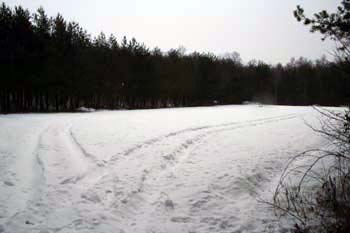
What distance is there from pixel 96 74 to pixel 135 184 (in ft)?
87.6

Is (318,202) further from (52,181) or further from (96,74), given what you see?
(96,74)

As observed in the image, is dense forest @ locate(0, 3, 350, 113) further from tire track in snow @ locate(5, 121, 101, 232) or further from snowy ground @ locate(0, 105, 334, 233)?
tire track in snow @ locate(5, 121, 101, 232)

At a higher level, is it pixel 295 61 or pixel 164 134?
pixel 295 61

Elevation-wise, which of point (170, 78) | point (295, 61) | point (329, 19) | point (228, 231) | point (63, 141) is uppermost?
point (295, 61)

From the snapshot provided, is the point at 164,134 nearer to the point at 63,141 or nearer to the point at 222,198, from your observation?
the point at 63,141

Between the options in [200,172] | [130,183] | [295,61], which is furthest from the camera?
[295,61]

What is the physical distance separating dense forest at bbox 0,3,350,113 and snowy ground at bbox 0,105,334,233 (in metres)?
3.04

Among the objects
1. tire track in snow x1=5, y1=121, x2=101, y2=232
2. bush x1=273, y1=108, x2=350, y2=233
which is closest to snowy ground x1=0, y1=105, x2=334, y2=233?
tire track in snow x1=5, y1=121, x2=101, y2=232

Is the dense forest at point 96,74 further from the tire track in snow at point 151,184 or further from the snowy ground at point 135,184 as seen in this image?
the tire track in snow at point 151,184

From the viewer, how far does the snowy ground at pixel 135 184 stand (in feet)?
11.3

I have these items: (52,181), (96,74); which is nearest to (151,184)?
(52,181)

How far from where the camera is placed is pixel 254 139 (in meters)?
9.80

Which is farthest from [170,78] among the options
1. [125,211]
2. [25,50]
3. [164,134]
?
[125,211]

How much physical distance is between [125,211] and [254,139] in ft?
24.6
